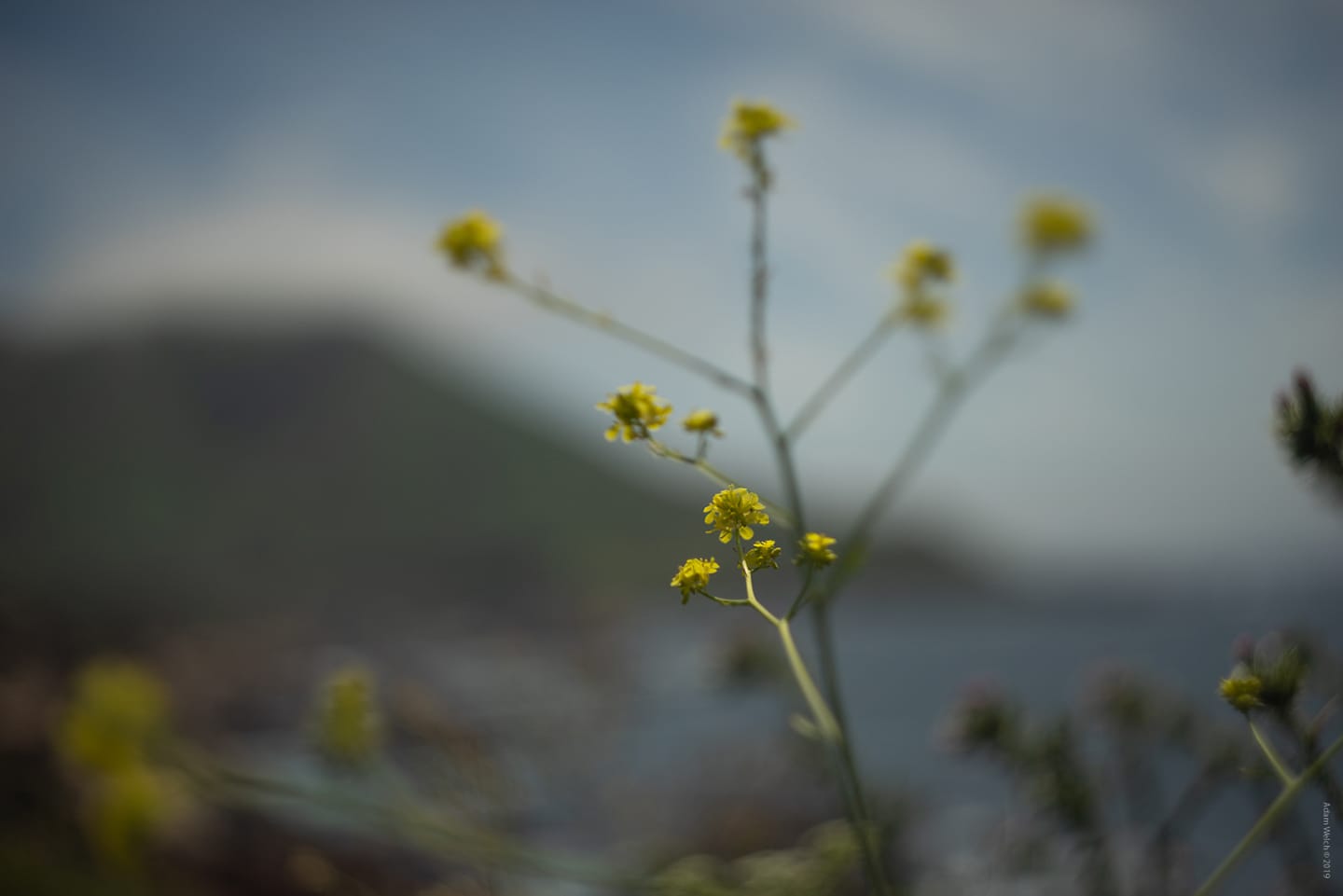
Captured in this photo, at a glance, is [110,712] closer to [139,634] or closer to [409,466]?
[139,634]

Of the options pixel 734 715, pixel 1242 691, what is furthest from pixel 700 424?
pixel 734 715

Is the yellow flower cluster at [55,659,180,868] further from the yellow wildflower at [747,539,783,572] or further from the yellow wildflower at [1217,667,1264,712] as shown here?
the yellow wildflower at [1217,667,1264,712]

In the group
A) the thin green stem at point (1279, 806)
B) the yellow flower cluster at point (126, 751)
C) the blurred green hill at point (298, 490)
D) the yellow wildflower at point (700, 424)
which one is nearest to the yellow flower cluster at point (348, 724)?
the yellow flower cluster at point (126, 751)

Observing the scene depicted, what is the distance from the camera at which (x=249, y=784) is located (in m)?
2.15

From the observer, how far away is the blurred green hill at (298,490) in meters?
45.7

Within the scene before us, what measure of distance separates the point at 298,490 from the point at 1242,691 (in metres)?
69.5

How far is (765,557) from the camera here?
1046 mm

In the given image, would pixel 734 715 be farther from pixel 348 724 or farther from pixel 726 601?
pixel 726 601

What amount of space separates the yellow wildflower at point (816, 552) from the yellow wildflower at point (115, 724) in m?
2.59

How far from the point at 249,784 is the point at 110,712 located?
883mm

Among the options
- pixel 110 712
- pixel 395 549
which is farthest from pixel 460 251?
pixel 395 549

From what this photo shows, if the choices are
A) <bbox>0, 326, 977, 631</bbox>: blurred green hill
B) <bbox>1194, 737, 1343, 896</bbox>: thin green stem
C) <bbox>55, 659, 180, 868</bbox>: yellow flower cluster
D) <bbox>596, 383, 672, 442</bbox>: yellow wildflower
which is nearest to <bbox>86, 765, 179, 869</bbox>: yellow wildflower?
<bbox>55, 659, 180, 868</bbox>: yellow flower cluster

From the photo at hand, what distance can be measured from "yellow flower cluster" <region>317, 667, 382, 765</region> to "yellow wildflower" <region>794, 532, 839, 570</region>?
1.90m

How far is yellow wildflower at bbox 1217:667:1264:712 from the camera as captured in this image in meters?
1.20
